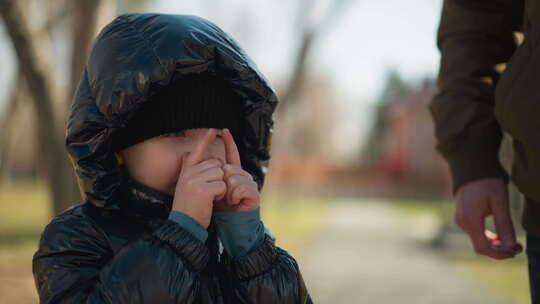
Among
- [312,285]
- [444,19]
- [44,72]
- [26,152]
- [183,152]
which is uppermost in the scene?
[444,19]

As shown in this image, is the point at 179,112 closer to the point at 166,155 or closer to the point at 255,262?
the point at 166,155

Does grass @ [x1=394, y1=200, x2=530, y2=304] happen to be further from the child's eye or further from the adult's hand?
the child's eye

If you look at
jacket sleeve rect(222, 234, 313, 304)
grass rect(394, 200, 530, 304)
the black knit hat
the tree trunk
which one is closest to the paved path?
grass rect(394, 200, 530, 304)

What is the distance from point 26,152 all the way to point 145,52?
50.6m

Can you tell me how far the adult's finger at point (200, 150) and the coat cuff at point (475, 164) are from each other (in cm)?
103

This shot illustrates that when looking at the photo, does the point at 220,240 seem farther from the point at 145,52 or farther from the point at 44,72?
the point at 44,72

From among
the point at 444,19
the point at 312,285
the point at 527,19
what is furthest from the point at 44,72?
the point at 527,19

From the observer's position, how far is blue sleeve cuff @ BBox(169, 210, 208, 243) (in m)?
1.60

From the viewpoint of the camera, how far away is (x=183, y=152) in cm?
171

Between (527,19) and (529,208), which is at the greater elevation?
(527,19)

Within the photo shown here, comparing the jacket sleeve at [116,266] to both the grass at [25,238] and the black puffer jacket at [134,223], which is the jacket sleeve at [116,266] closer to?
the black puffer jacket at [134,223]

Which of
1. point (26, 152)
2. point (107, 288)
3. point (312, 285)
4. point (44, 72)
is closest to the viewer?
Result: point (107, 288)

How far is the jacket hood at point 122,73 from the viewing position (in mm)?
1707

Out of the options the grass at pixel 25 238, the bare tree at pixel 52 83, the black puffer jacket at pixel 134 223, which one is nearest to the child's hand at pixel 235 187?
the black puffer jacket at pixel 134 223
